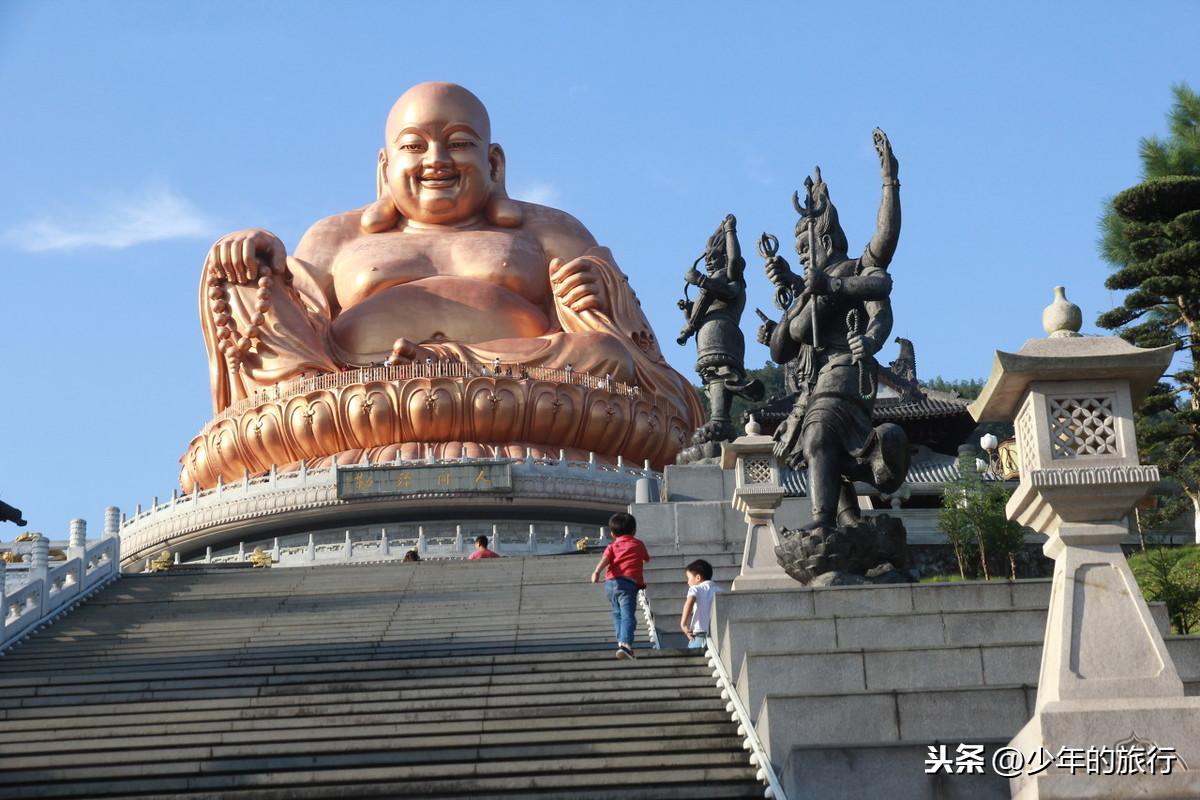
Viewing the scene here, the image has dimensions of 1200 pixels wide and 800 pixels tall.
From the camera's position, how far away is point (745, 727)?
22.9 feet

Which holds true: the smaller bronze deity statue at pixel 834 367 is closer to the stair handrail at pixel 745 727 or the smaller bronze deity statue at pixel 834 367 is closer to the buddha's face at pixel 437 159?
the stair handrail at pixel 745 727

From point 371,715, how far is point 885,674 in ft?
7.57

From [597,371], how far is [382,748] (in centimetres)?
1613

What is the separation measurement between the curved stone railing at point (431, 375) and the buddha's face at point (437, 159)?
3.50 m

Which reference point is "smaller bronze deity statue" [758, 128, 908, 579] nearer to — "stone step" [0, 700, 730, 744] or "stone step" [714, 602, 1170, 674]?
"stone step" [714, 602, 1170, 674]

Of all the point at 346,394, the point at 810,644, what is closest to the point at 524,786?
the point at 810,644

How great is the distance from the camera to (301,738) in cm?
731

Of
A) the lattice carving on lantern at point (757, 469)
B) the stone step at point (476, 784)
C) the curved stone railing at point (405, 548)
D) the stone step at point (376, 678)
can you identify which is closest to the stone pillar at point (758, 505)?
the lattice carving on lantern at point (757, 469)

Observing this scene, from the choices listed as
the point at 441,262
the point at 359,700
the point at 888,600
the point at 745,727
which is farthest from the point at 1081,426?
the point at 441,262

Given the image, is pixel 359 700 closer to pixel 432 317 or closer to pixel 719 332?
pixel 719 332

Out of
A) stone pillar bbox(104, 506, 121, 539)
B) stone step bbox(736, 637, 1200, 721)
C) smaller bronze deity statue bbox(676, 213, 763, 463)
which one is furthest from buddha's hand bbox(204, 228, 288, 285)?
stone step bbox(736, 637, 1200, 721)

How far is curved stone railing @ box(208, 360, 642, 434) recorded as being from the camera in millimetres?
22375

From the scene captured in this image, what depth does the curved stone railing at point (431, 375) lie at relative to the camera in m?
22.4

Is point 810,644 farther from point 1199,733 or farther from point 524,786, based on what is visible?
point 1199,733
